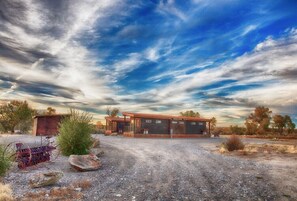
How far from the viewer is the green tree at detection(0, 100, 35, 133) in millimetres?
56812

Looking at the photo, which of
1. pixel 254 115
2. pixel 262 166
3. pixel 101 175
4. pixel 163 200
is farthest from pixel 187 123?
pixel 163 200

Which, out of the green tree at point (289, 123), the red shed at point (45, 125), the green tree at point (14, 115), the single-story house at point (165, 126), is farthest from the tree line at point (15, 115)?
the green tree at point (289, 123)

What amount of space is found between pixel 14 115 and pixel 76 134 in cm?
A: 4850

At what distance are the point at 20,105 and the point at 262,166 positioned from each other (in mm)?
55999

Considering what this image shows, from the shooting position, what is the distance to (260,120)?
62.1m

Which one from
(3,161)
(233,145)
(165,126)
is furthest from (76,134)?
(165,126)

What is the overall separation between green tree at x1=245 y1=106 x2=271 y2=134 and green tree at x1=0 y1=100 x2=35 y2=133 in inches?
1952

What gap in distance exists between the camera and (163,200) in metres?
8.29

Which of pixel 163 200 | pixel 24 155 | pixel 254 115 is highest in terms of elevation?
pixel 254 115

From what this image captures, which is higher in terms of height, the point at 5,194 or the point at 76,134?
the point at 76,134

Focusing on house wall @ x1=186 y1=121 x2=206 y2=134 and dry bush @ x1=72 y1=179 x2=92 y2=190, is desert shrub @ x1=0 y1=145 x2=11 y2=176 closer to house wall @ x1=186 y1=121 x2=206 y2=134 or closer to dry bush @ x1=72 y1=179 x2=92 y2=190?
dry bush @ x1=72 y1=179 x2=92 y2=190

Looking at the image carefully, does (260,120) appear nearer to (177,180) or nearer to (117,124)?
(117,124)

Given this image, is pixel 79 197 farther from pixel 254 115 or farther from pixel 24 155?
pixel 254 115

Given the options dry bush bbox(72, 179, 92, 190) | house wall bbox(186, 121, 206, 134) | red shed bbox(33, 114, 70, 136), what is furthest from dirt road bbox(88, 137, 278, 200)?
house wall bbox(186, 121, 206, 134)
